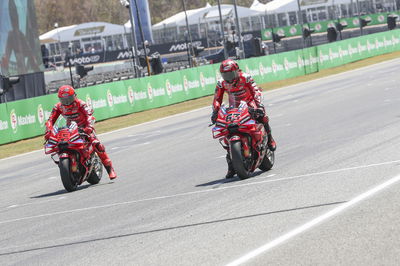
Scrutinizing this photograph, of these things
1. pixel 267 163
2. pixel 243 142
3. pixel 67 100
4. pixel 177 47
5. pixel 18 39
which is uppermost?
pixel 18 39

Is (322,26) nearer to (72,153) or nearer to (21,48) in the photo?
(21,48)

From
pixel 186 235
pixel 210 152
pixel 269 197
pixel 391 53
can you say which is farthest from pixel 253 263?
pixel 391 53

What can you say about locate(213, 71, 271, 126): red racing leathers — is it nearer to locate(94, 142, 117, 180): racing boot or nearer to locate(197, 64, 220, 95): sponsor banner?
locate(94, 142, 117, 180): racing boot

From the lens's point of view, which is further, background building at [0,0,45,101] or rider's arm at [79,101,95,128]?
background building at [0,0,45,101]

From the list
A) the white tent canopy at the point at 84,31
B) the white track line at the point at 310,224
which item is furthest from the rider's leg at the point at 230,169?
the white tent canopy at the point at 84,31

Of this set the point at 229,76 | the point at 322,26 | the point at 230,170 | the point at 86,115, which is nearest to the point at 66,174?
the point at 86,115

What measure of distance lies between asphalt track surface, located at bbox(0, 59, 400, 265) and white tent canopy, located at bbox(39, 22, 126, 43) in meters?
72.7

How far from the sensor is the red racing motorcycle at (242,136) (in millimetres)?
12430

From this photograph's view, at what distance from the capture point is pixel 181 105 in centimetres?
3909

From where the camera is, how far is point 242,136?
1262cm

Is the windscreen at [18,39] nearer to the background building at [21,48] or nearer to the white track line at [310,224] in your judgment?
the background building at [21,48]

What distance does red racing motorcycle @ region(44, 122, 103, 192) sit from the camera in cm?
1402

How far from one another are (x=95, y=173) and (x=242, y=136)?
3584 millimetres

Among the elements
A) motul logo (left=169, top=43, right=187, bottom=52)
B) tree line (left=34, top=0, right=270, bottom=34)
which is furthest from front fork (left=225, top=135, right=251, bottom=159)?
tree line (left=34, top=0, right=270, bottom=34)
